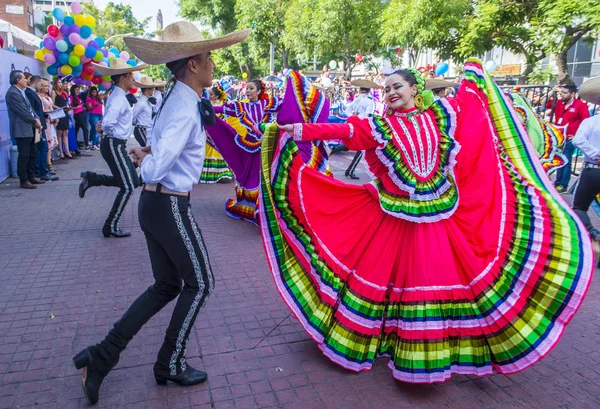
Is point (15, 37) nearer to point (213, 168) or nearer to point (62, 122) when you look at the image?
point (62, 122)

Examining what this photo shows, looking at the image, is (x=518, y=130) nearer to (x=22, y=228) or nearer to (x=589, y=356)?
(x=589, y=356)

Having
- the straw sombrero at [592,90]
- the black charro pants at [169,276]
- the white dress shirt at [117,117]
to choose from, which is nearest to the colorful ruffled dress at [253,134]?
the white dress shirt at [117,117]

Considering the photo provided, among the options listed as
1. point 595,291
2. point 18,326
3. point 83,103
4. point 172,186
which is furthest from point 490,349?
point 83,103

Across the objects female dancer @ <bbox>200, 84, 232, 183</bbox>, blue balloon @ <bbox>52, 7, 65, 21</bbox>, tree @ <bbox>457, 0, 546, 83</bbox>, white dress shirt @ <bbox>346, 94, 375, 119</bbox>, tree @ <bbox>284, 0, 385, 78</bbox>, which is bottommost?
female dancer @ <bbox>200, 84, 232, 183</bbox>

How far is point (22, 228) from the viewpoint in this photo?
21.1 ft

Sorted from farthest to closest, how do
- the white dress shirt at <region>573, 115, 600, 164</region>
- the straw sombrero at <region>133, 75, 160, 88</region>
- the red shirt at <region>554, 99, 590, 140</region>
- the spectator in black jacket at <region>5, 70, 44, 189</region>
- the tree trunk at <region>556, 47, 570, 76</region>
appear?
1. the tree trunk at <region>556, 47, 570, 76</region>
2. the straw sombrero at <region>133, 75, 160, 88</region>
3. the red shirt at <region>554, 99, 590, 140</region>
4. the spectator in black jacket at <region>5, 70, 44, 189</region>
5. the white dress shirt at <region>573, 115, 600, 164</region>

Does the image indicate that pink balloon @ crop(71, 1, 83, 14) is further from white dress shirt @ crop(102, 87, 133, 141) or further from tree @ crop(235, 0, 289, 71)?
tree @ crop(235, 0, 289, 71)

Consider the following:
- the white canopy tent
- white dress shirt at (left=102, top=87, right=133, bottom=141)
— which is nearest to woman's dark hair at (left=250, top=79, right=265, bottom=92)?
white dress shirt at (left=102, top=87, right=133, bottom=141)

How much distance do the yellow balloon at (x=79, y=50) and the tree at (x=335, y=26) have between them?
1640 cm

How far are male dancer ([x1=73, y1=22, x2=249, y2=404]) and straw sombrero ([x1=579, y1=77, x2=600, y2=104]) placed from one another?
438 cm

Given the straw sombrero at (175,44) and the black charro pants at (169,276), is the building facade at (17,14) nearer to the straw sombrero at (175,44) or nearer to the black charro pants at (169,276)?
the straw sombrero at (175,44)

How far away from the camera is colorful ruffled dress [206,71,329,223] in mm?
6109

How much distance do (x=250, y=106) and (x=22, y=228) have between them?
3.51 meters

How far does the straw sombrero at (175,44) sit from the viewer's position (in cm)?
266
